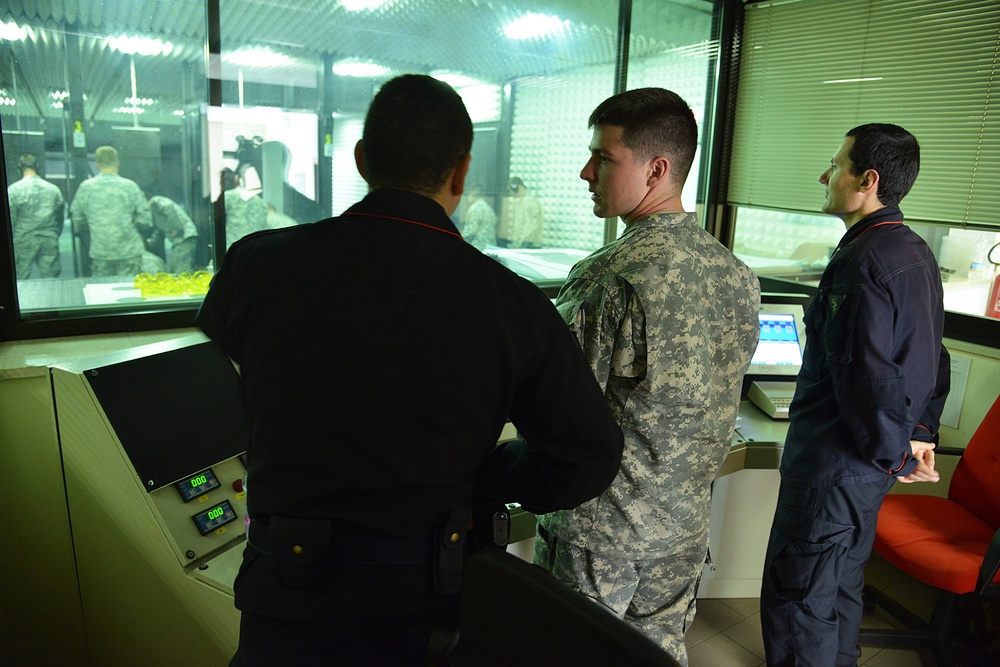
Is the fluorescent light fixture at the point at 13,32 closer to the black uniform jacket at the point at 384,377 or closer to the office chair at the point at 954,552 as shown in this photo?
the black uniform jacket at the point at 384,377

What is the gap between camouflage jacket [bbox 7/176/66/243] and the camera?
7.20ft

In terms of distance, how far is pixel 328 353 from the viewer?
88 cm

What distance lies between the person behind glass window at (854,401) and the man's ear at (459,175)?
1167 mm

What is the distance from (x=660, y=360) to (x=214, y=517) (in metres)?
0.94

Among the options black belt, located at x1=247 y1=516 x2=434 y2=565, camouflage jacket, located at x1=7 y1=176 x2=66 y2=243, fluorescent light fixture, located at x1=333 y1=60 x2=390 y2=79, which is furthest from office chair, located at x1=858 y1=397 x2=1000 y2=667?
camouflage jacket, located at x1=7 y1=176 x2=66 y2=243

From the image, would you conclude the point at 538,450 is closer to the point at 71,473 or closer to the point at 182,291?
the point at 71,473

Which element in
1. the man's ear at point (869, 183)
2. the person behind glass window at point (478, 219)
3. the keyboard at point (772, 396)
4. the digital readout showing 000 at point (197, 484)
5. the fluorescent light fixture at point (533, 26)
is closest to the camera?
the digital readout showing 000 at point (197, 484)

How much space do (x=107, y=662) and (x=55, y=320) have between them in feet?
3.70

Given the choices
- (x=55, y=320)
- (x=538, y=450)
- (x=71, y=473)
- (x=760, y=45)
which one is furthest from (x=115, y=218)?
(x=760, y=45)

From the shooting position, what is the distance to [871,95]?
2896 millimetres

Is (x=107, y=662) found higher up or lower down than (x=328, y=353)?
lower down

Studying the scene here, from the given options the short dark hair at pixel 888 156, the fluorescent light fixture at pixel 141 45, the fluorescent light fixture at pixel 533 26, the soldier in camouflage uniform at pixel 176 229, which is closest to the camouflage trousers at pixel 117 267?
the soldier in camouflage uniform at pixel 176 229

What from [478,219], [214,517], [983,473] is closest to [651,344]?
[214,517]

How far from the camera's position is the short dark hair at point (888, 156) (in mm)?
1774
